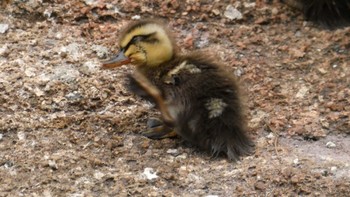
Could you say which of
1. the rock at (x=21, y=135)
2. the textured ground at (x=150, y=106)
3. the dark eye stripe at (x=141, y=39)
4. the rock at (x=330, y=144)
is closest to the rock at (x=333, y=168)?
the textured ground at (x=150, y=106)

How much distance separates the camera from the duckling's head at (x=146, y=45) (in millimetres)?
2461

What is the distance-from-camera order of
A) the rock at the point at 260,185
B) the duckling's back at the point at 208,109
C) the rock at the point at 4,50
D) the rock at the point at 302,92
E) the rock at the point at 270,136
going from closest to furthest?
the rock at the point at 260,185 < the duckling's back at the point at 208,109 < the rock at the point at 270,136 < the rock at the point at 302,92 < the rock at the point at 4,50

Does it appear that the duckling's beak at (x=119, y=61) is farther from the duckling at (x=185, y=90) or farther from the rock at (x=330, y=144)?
→ the rock at (x=330, y=144)

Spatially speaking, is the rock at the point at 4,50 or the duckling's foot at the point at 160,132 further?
the rock at the point at 4,50

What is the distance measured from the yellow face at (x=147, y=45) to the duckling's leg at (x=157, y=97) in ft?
0.17

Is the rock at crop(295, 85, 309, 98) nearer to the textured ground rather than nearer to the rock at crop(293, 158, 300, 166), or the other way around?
the textured ground

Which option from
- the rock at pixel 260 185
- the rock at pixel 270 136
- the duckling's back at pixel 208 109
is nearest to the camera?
the rock at pixel 260 185

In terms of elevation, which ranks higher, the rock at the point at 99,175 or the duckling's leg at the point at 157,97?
the duckling's leg at the point at 157,97

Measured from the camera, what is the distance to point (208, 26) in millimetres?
2926

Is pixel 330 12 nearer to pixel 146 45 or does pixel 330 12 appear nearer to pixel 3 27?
pixel 146 45

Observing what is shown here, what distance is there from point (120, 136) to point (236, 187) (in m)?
0.40

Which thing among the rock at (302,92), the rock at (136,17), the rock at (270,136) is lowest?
the rock at (270,136)

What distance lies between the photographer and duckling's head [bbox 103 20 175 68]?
246 cm

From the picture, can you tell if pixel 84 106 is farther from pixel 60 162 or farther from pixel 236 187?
pixel 236 187
